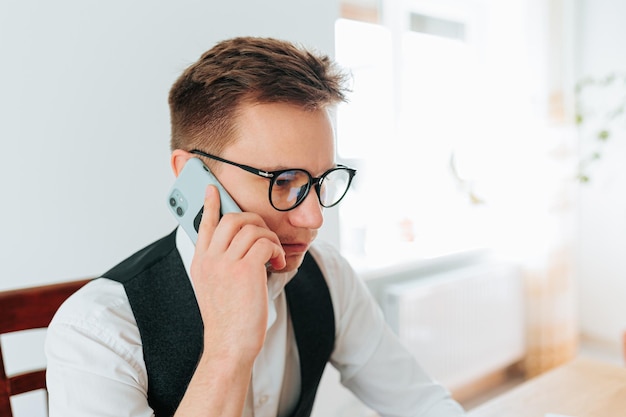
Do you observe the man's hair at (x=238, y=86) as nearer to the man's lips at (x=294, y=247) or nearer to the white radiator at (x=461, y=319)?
the man's lips at (x=294, y=247)

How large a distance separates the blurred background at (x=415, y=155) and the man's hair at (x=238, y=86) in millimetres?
505

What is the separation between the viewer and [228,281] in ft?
2.42

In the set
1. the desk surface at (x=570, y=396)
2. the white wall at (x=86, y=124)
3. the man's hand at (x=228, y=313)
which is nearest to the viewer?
the man's hand at (x=228, y=313)

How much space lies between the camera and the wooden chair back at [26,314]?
34.3 inches

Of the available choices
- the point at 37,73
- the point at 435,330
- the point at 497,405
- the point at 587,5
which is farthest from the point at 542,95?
the point at 37,73

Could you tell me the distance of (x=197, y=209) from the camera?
841 mm

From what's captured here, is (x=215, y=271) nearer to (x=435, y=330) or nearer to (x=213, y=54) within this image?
(x=213, y=54)

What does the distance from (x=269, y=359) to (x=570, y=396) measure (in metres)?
0.61

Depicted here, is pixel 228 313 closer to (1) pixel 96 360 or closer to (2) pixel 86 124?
(1) pixel 96 360

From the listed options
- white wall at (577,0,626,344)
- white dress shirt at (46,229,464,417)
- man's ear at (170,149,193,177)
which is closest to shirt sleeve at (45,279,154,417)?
white dress shirt at (46,229,464,417)

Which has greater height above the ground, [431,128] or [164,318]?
[431,128]

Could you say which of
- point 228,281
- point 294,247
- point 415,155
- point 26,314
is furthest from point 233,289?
point 415,155

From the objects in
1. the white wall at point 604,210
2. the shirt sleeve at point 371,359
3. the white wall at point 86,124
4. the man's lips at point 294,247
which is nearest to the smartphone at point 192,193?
the man's lips at point 294,247

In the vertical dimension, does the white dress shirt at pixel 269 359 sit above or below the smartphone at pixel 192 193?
below
